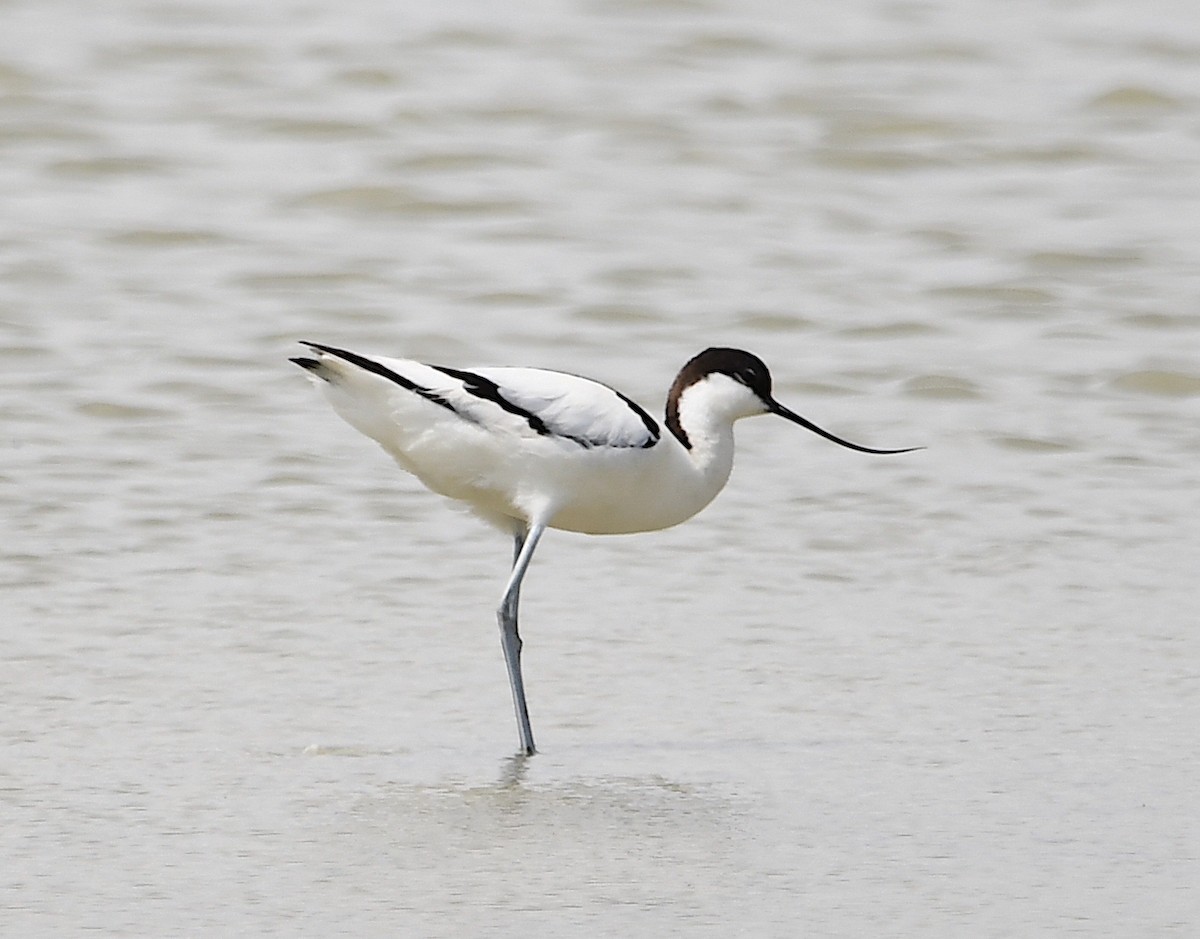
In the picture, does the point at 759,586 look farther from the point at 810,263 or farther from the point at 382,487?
the point at 810,263

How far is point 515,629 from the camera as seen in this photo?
5.18 m

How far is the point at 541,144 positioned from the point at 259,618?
6.21 metres

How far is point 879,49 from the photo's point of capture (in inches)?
509

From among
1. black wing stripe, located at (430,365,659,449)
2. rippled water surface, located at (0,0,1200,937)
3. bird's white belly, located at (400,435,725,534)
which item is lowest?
rippled water surface, located at (0,0,1200,937)

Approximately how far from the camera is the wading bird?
16.8 ft

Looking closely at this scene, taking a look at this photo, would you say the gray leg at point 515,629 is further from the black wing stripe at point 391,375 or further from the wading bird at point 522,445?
the black wing stripe at point 391,375

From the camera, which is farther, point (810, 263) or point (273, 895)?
point (810, 263)

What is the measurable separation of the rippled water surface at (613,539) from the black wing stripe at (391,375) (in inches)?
22.9

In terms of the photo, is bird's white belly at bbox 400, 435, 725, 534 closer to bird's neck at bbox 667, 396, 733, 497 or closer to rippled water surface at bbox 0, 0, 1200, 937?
bird's neck at bbox 667, 396, 733, 497

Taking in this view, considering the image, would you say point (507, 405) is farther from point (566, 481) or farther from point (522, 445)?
point (566, 481)

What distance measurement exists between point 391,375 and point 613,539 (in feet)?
5.11

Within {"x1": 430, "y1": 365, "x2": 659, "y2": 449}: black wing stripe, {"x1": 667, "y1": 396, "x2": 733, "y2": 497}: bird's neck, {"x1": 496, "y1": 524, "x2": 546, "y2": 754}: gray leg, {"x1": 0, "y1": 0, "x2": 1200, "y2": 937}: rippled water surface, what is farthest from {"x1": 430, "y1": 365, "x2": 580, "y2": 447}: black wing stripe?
{"x1": 0, "y1": 0, "x2": 1200, "y2": 937}: rippled water surface

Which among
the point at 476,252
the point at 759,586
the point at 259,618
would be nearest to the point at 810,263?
the point at 476,252

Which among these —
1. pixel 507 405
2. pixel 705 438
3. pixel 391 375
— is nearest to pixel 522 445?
pixel 507 405
